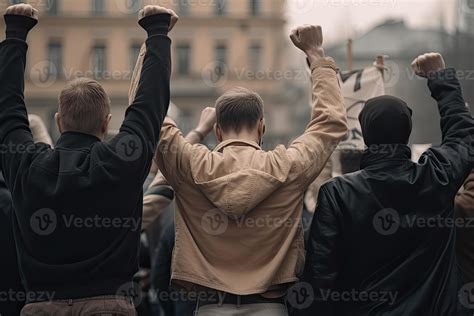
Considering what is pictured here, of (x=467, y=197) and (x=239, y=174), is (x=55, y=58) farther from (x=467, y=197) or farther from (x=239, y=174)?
(x=239, y=174)

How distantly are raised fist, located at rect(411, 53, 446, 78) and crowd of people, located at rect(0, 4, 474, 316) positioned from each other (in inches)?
9.3

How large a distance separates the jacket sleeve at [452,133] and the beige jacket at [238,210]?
24.4 inches

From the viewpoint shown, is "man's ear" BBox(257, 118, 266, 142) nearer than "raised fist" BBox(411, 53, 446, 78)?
Yes

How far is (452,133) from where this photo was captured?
4.40 meters

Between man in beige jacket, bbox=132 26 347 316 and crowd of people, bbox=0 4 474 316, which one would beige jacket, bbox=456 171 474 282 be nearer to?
crowd of people, bbox=0 4 474 316

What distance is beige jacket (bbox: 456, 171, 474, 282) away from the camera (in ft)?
14.8

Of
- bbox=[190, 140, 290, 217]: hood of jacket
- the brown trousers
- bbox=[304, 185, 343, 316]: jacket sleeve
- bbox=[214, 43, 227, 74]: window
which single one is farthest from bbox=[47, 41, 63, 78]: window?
the brown trousers

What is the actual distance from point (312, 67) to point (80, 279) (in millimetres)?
1589

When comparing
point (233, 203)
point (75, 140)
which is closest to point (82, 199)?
point (75, 140)

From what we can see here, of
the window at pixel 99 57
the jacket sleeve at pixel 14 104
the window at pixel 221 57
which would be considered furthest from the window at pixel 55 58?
the jacket sleeve at pixel 14 104

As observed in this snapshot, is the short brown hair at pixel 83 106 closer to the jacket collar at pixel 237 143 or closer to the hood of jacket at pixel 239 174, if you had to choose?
the hood of jacket at pixel 239 174

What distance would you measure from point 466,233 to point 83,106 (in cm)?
210

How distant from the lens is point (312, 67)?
4.38 m

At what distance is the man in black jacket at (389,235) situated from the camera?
414 centimetres
